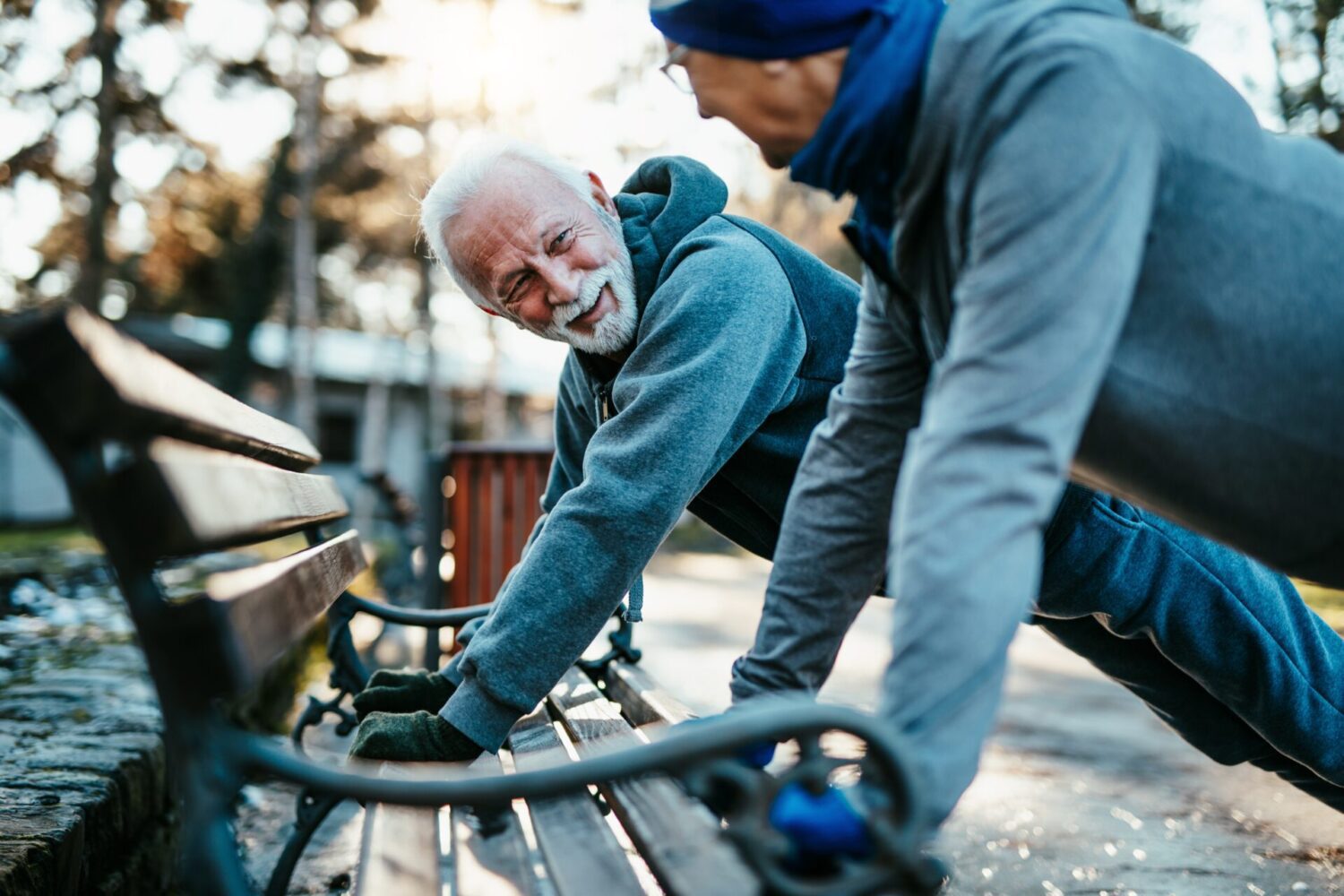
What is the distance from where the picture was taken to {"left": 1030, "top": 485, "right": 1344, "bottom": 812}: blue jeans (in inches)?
83.8

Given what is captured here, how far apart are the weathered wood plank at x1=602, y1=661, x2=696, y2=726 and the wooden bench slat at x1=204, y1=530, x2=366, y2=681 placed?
A: 0.67 m

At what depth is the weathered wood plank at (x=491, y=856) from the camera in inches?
57.9

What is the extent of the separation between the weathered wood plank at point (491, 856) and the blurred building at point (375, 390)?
2187cm

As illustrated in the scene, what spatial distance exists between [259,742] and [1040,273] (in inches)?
40.3

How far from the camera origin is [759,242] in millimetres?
2395

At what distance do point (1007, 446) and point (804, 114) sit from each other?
48 cm

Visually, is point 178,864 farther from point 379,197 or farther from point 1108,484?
point 379,197

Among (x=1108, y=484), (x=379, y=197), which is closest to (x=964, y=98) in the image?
(x=1108, y=484)

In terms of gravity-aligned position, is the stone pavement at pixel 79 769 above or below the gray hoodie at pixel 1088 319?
below

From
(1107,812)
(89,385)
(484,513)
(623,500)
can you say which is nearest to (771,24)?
(89,385)

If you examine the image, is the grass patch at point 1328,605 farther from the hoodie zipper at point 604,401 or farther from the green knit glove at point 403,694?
the green knit glove at point 403,694

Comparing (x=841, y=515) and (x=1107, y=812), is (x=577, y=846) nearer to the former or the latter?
(x=841, y=515)

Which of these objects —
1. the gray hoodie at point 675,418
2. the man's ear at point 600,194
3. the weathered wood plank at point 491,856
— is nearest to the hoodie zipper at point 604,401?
the gray hoodie at point 675,418

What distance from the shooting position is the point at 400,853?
1.57 metres
